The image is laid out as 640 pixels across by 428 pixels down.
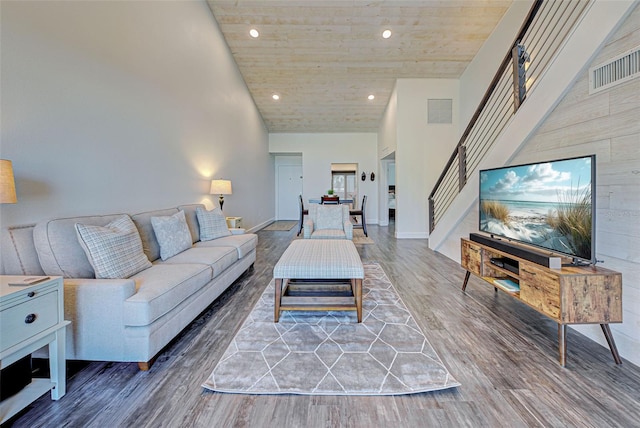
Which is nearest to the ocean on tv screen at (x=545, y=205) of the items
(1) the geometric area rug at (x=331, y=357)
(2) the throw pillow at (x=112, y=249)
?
(1) the geometric area rug at (x=331, y=357)

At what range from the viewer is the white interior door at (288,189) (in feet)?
32.8

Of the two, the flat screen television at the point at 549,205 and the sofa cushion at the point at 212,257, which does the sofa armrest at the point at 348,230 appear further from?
the flat screen television at the point at 549,205

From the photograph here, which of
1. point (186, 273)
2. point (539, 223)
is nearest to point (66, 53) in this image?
point (186, 273)

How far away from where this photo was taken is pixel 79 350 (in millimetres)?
1632

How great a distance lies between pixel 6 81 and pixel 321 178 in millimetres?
7523

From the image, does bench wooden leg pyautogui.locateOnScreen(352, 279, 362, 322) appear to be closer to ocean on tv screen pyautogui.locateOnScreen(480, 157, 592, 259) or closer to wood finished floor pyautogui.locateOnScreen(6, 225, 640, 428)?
wood finished floor pyautogui.locateOnScreen(6, 225, 640, 428)

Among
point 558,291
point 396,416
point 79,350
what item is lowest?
point 396,416

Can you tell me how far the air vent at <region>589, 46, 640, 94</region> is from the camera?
1.68 metres

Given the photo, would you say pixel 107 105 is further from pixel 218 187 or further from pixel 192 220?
pixel 218 187

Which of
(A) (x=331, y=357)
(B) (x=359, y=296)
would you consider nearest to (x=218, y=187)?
(B) (x=359, y=296)

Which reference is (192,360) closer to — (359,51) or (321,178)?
(359,51)

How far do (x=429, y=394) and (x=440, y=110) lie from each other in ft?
19.6

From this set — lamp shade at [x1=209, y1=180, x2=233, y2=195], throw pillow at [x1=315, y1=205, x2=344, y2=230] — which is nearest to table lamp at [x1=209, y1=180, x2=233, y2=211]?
lamp shade at [x1=209, y1=180, x2=233, y2=195]

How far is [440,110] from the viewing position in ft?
19.4
